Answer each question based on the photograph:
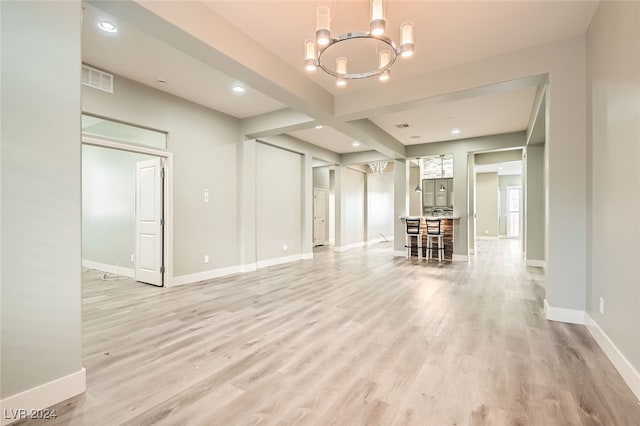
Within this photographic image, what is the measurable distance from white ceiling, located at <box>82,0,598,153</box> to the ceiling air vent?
0.09m

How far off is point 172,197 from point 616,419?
5378mm

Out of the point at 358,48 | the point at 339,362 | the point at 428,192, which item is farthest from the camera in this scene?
the point at 428,192

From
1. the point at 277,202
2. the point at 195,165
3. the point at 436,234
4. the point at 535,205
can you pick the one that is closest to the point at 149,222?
the point at 195,165

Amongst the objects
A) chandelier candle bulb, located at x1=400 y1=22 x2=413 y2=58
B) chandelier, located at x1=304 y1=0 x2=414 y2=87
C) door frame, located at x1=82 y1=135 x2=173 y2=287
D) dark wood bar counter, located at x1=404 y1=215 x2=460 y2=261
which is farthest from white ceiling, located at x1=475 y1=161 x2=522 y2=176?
door frame, located at x1=82 y1=135 x2=173 y2=287

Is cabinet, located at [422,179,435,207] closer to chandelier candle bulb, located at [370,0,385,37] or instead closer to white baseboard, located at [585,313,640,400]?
white baseboard, located at [585,313,640,400]

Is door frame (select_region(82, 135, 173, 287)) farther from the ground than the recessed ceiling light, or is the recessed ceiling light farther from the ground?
the recessed ceiling light

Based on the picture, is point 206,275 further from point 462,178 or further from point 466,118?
point 462,178

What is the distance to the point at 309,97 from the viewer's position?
4.18 m

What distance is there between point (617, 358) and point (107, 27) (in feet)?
17.2

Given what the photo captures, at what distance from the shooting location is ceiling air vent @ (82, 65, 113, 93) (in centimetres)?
369

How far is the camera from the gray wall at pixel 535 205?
6551 mm

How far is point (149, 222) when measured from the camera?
507 centimetres

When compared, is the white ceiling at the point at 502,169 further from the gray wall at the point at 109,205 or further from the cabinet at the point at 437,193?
the gray wall at the point at 109,205

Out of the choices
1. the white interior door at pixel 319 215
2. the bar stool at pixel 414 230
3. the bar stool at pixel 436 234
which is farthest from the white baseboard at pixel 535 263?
the white interior door at pixel 319 215
